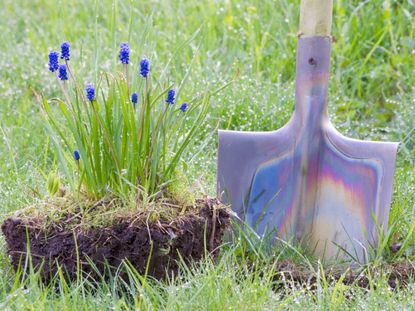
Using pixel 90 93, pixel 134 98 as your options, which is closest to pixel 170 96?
pixel 134 98

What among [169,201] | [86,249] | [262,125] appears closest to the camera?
[86,249]

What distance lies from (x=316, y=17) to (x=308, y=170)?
1.65 feet

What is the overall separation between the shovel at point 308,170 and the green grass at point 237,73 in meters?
0.12

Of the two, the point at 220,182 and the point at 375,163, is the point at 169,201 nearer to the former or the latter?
the point at 220,182

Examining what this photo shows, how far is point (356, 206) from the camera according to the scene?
259cm

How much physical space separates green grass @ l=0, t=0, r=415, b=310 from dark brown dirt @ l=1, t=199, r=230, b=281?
0.27ft

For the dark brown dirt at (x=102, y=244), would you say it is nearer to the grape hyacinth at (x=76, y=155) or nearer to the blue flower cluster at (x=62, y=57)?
the grape hyacinth at (x=76, y=155)

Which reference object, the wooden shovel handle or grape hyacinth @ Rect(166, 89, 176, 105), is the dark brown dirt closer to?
grape hyacinth @ Rect(166, 89, 176, 105)

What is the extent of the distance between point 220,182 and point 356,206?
451mm

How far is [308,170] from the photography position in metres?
2.63

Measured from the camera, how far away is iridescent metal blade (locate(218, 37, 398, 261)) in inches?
102

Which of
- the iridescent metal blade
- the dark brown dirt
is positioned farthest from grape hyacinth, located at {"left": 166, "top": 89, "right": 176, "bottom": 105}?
the iridescent metal blade

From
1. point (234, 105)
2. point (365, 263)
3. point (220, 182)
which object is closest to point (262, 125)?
point (234, 105)

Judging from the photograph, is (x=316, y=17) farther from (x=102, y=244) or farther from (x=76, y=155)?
(x=102, y=244)
